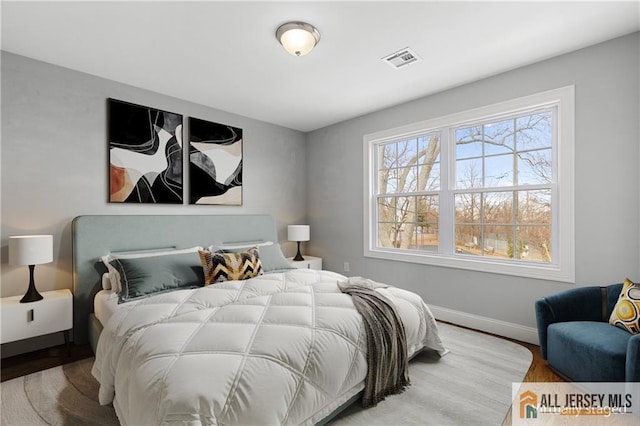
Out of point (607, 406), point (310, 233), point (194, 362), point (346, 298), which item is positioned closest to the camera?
point (194, 362)

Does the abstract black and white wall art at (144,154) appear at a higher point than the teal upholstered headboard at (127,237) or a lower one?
higher

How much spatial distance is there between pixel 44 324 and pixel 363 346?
2563 millimetres

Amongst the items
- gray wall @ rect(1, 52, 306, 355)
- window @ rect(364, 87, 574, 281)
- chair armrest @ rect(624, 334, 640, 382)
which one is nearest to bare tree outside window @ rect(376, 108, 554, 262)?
window @ rect(364, 87, 574, 281)

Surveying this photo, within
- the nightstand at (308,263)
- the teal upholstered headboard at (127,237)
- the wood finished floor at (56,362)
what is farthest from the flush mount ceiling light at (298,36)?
the wood finished floor at (56,362)

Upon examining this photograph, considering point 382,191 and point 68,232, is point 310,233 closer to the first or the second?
point 382,191

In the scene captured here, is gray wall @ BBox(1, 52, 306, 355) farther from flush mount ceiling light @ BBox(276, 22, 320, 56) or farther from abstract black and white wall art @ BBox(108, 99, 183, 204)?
flush mount ceiling light @ BBox(276, 22, 320, 56)

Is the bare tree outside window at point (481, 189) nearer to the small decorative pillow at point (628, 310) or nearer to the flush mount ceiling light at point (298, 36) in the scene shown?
the small decorative pillow at point (628, 310)

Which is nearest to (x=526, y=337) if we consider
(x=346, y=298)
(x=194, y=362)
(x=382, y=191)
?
(x=346, y=298)

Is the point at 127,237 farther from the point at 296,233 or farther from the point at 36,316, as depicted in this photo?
the point at 296,233

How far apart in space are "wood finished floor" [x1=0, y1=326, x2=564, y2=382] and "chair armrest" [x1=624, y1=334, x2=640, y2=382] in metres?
0.54

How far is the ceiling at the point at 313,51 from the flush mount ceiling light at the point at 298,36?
1.7 inches

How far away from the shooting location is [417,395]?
6.72 feet

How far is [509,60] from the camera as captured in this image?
276 centimetres

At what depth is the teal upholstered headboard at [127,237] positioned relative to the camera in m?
2.82
